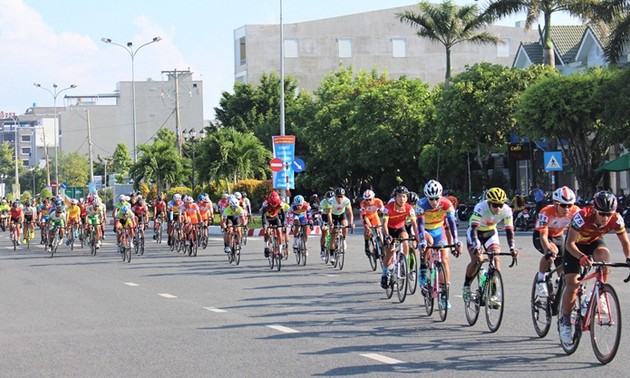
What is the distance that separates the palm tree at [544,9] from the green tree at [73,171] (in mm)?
92597

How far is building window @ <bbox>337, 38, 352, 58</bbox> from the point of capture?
8844cm

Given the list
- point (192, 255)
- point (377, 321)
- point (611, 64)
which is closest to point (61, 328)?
point (377, 321)

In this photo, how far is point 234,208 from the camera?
25844 millimetres

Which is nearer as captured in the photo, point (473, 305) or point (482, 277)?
point (482, 277)

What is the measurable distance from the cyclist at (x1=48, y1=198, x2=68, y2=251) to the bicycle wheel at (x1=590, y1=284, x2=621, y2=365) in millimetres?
24829

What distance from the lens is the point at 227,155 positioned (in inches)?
2233

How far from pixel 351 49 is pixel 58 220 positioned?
58.1 metres

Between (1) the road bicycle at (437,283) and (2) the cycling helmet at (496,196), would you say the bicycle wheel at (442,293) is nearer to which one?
(1) the road bicycle at (437,283)

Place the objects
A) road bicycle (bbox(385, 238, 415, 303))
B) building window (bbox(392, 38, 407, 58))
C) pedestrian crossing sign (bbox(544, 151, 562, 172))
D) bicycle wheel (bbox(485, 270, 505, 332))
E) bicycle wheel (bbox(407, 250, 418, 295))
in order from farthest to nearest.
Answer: building window (bbox(392, 38, 407, 58)) → pedestrian crossing sign (bbox(544, 151, 562, 172)) → bicycle wheel (bbox(407, 250, 418, 295)) → road bicycle (bbox(385, 238, 415, 303)) → bicycle wheel (bbox(485, 270, 505, 332))

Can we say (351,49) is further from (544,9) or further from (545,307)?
(545,307)

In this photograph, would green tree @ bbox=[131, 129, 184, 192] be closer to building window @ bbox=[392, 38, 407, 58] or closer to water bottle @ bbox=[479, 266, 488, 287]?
building window @ bbox=[392, 38, 407, 58]

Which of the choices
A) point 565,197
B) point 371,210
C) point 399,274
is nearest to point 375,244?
point 371,210

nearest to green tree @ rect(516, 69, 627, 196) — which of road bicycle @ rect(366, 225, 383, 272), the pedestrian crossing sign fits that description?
the pedestrian crossing sign

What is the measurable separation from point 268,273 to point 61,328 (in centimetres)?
907
